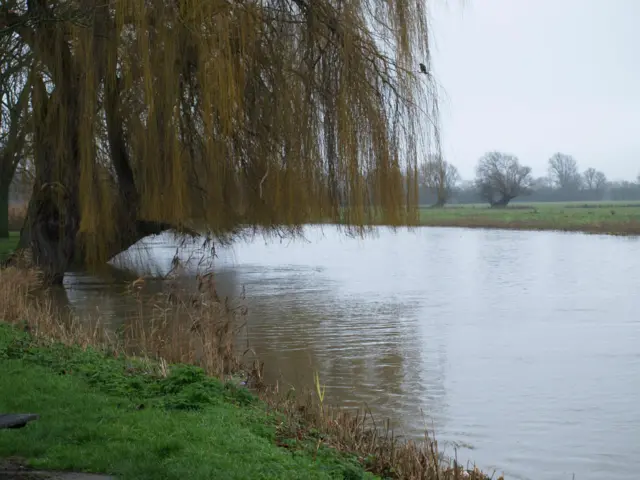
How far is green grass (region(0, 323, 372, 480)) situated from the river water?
222cm

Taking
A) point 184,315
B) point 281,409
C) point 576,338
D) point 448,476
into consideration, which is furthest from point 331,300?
point 448,476

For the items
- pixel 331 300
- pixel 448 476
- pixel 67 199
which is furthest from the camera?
pixel 331 300

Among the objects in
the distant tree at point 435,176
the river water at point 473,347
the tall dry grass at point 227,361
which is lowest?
the river water at point 473,347

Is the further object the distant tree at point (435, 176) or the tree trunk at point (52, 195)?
the tree trunk at point (52, 195)

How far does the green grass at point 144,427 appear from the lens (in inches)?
173

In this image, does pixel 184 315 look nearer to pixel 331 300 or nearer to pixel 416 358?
pixel 416 358

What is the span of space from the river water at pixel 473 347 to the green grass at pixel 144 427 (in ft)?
7.27

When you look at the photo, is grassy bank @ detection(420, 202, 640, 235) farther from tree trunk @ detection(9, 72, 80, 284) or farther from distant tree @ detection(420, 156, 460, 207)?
distant tree @ detection(420, 156, 460, 207)

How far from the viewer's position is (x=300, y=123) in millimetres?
9367

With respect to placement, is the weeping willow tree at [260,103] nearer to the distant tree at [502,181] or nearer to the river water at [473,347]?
the river water at [473,347]

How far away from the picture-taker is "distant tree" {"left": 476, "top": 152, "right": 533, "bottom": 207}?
294 feet

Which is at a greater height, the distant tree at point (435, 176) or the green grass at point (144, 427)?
the distant tree at point (435, 176)

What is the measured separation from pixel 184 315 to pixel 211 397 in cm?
471

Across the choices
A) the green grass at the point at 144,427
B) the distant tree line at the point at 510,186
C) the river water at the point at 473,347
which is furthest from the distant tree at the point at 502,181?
the green grass at the point at 144,427
